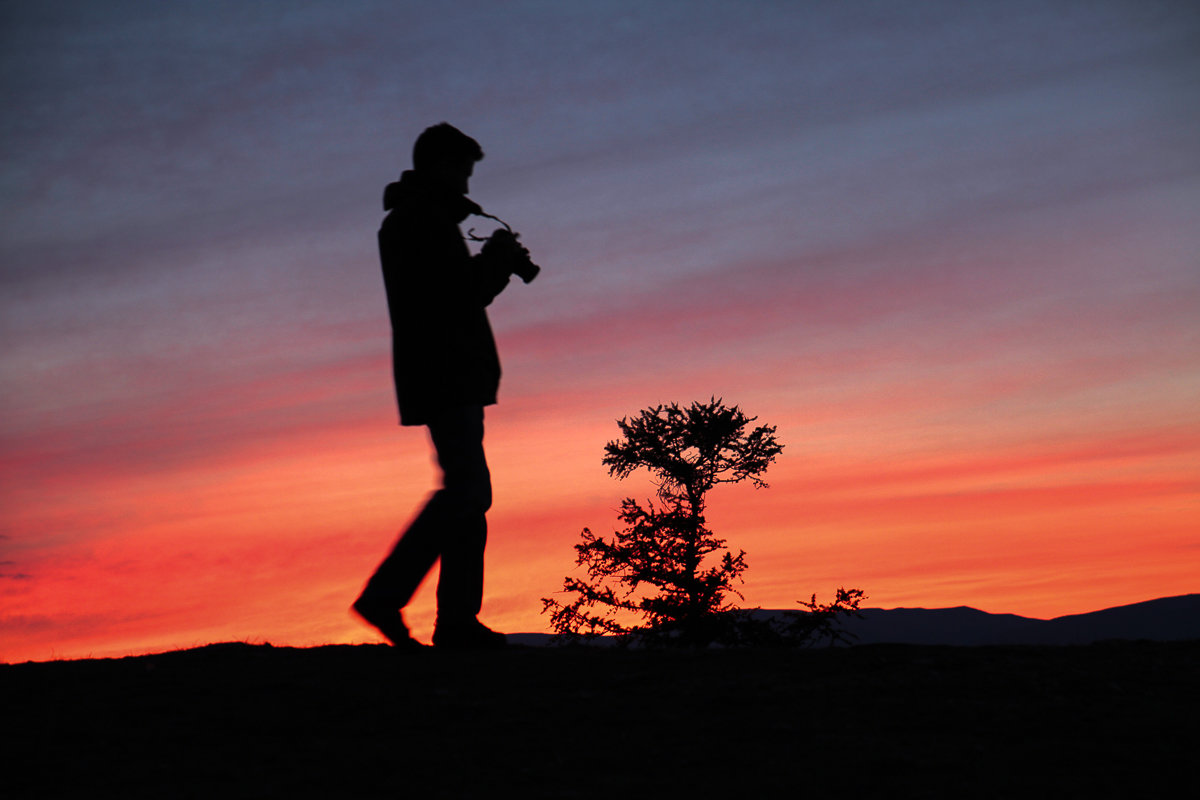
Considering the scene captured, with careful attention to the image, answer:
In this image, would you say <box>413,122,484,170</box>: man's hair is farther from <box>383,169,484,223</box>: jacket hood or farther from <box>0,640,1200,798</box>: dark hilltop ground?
<box>0,640,1200,798</box>: dark hilltop ground

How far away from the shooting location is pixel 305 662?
15.9 ft

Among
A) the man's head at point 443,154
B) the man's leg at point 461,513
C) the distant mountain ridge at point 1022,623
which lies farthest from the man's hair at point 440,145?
the distant mountain ridge at point 1022,623

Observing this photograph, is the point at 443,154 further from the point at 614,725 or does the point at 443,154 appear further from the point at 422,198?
the point at 614,725

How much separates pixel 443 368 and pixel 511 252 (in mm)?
743

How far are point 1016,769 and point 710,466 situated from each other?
60.6ft

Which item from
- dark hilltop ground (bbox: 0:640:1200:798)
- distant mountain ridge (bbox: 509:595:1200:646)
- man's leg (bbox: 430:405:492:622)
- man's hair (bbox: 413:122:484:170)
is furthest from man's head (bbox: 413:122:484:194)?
distant mountain ridge (bbox: 509:595:1200:646)

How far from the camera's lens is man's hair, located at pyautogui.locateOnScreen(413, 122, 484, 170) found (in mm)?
5562

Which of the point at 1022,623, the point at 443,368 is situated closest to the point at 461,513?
the point at 443,368

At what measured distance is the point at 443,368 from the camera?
5.28 metres

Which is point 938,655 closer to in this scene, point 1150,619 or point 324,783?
point 324,783

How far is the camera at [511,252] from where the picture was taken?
215 inches

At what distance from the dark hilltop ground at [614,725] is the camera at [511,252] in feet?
6.72

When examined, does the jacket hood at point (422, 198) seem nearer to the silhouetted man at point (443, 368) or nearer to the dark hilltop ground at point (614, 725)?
the silhouetted man at point (443, 368)

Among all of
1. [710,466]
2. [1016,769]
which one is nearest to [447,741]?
[1016,769]
